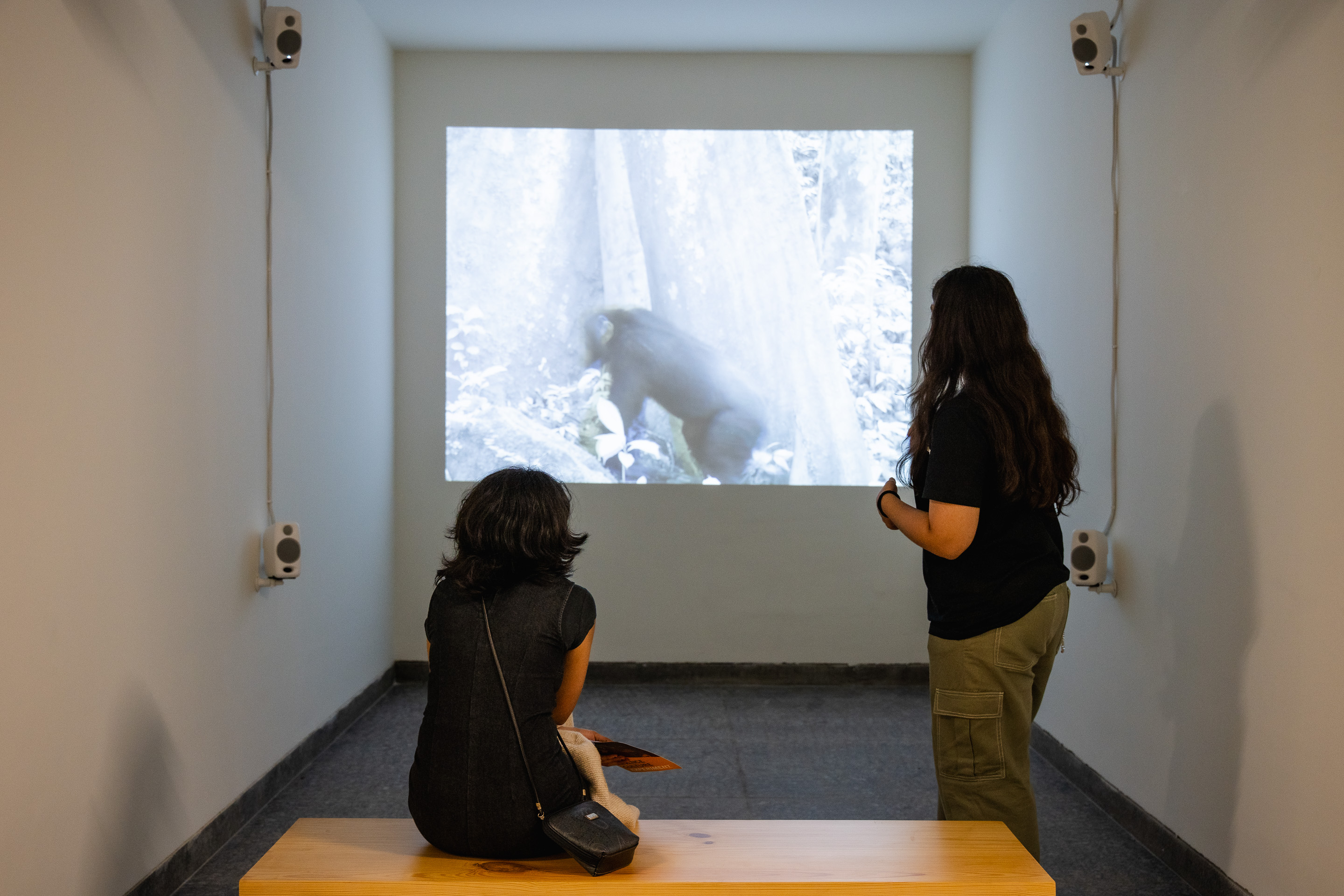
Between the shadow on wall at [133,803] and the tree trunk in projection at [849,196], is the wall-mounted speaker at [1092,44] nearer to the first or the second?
the tree trunk in projection at [849,196]

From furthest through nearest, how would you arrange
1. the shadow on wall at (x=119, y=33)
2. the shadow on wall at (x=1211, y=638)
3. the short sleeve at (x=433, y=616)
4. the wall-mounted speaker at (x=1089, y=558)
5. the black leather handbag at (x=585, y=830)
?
the wall-mounted speaker at (x=1089, y=558) < the shadow on wall at (x=1211, y=638) < the shadow on wall at (x=119, y=33) < the short sleeve at (x=433, y=616) < the black leather handbag at (x=585, y=830)

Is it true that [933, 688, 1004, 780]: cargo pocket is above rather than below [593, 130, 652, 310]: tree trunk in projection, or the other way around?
below

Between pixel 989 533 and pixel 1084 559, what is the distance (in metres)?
1.25

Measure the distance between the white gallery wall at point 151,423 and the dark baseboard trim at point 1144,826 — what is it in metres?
2.50

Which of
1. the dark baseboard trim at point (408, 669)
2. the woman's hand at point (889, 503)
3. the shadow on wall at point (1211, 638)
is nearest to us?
the woman's hand at point (889, 503)

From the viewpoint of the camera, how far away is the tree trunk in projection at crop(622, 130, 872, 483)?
482cm

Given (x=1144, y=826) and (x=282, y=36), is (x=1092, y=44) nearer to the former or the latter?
(x=1144, y=826)

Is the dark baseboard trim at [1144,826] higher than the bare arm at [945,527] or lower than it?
lower

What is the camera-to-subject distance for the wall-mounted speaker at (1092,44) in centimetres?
304

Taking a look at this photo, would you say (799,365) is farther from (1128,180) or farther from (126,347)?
(126,347)

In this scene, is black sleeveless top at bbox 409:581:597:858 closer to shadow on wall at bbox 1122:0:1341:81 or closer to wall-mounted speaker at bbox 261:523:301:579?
wall-mounted speaker at bbox 261:523:301:579

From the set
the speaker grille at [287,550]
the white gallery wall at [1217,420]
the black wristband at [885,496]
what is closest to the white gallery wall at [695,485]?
the white gallery wall at [1217,420]

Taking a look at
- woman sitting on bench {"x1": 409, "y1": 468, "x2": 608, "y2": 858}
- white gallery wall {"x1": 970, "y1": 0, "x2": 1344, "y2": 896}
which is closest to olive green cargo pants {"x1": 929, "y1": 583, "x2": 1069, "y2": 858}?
white gallery wall {"x1": 970, "y1": 0, "x2": 1344, "y2": 896}

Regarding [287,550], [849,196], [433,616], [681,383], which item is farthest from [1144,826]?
[849,196]
